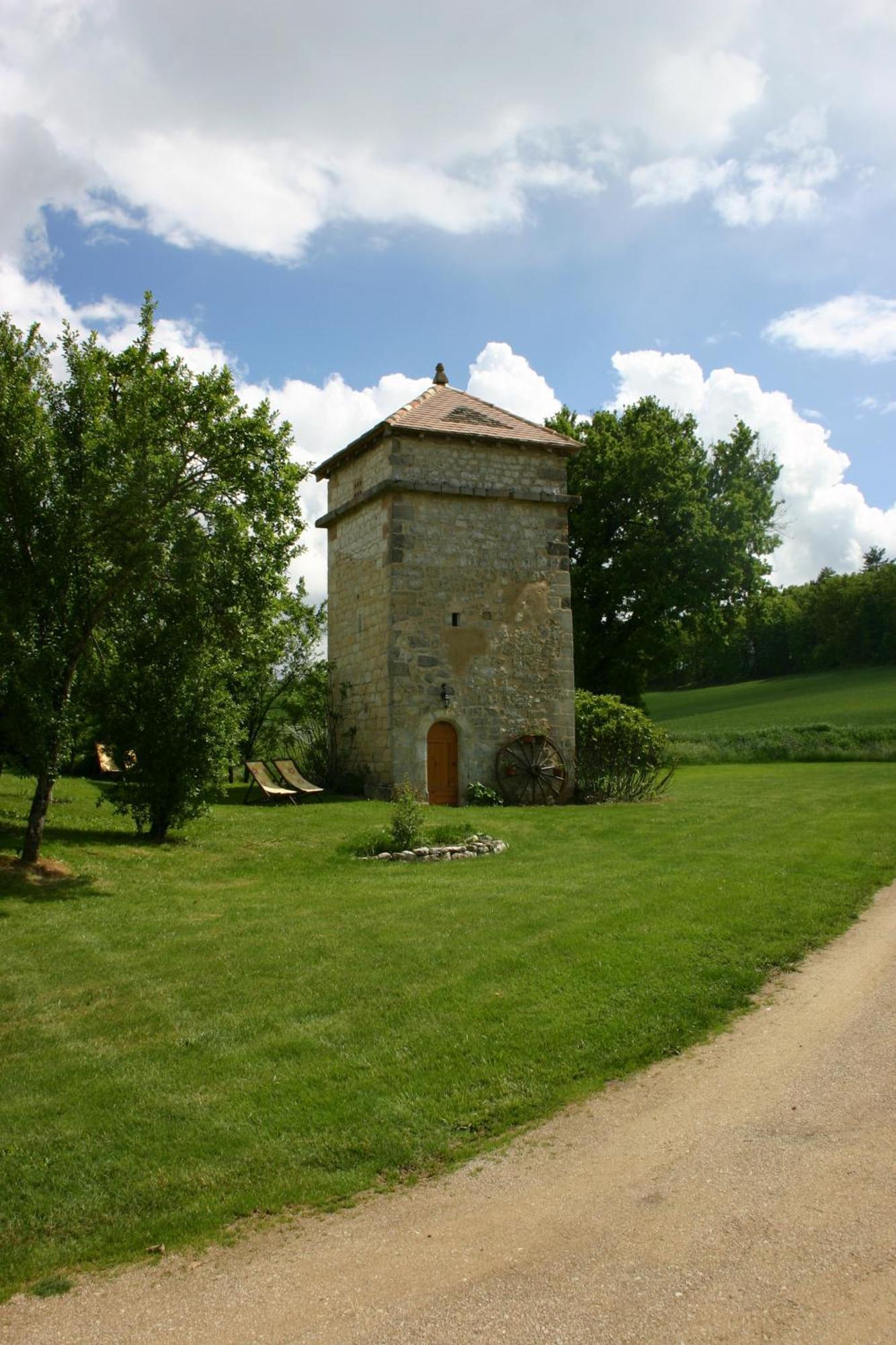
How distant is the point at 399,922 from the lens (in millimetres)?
8602

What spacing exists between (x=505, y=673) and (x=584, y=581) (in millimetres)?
13353

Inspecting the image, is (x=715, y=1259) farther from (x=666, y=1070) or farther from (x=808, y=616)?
(x=808, y=616)

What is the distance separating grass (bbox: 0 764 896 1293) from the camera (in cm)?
444

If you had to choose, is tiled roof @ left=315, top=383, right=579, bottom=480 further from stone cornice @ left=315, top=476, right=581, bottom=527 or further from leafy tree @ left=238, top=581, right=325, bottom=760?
leafy tree @ left=238, top=581, right=325, bottom=760

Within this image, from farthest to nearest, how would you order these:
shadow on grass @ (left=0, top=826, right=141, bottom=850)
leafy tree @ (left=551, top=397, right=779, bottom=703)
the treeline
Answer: the treeline, leafy tree @ (left=551, top=397, right=779, bottom=703), shadow on grass @ (left=0, top=826, right=141, bottom=850)

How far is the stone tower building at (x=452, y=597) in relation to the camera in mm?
19172

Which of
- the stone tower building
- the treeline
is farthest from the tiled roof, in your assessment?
the treeline

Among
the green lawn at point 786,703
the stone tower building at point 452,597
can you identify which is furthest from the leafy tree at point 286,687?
the green lawn at point 786,703

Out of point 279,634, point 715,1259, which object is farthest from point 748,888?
point 279,634

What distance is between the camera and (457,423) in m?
20.2

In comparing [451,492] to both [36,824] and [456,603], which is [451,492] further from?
[36,824]

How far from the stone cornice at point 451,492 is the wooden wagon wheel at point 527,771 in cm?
499

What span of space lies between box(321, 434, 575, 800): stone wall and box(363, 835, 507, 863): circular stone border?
5.84 metres

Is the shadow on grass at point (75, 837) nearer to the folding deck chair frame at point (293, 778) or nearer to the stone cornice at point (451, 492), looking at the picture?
the folding deck chair frame at point (293, 778)
